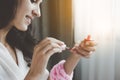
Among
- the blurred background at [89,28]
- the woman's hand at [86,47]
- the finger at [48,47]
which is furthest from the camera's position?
the blurred background at [89,28]

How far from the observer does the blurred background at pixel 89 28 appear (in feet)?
5.10

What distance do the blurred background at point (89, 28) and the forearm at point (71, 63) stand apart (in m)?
0.48

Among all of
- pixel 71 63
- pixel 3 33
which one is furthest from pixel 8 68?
pixel 71 63

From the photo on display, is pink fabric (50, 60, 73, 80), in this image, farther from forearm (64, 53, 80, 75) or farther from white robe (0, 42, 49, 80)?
white robe (0, 42, 49, 80)

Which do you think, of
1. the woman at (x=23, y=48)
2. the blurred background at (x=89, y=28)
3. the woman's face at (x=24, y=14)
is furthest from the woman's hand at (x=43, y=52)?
the blurred background at (x=89, y=28)

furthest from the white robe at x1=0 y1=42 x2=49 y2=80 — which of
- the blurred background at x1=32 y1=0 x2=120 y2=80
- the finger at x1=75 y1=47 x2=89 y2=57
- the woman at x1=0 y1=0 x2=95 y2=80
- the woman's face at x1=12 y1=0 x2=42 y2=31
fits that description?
the blurred background at x1=32 y1=0 x2=120 y2=80

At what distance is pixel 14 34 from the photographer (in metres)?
1.09

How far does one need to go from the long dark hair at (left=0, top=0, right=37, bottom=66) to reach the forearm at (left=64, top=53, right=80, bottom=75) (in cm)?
16

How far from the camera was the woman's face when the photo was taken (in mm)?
915

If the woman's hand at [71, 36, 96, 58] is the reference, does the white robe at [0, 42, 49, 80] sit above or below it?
below

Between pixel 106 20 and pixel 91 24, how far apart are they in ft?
0.32

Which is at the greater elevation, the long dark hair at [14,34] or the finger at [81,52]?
the long dark hair at [14,34]

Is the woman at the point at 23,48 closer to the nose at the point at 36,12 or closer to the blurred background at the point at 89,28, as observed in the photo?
the nose at the point at 36,12

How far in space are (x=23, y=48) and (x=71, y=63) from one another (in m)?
0.21
